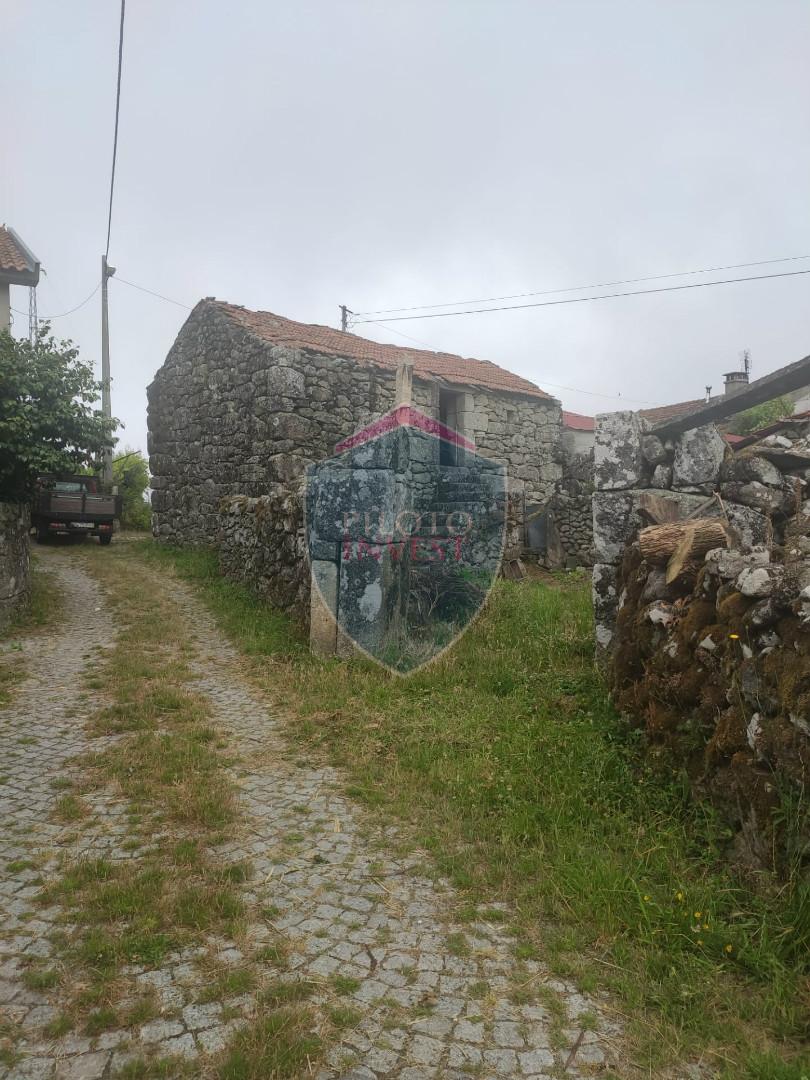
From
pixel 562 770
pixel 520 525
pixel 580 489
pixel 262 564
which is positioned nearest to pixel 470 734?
pixel 562 770

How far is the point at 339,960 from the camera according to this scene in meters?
2.61

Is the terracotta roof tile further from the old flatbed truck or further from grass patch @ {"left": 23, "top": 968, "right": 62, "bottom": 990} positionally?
grass patch @ {"left": 23, "top": 968, "right": 62, "bottom": 990}

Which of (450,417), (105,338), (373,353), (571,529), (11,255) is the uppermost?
(11,255)

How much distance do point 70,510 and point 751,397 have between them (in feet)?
42.1

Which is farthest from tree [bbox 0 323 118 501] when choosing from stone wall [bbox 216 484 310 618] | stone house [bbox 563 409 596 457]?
stone house [bbox 563 409 596 457]

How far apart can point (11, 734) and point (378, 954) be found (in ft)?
11.3

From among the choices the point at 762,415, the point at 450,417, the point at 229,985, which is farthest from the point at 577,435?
the point at 229,985

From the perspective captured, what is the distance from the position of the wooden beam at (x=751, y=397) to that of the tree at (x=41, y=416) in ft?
23.2

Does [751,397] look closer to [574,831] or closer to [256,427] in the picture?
[574,831]

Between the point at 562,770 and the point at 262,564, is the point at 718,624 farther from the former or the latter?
the point at 262,564

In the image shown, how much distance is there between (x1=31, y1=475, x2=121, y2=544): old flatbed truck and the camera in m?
13.8

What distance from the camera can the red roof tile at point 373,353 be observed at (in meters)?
11.8

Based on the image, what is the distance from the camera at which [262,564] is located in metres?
8.88

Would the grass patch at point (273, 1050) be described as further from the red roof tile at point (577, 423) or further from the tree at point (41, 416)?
the red roof tile at point (577, 423)
